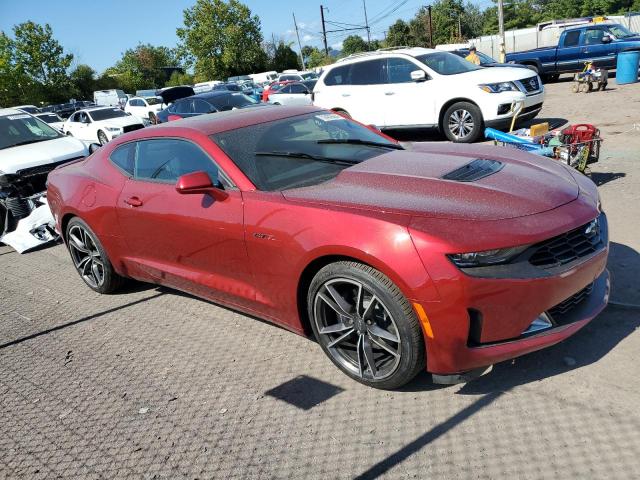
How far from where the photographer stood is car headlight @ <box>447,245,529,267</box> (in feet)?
8.29

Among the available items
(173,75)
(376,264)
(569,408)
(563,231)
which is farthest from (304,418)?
(173,75)

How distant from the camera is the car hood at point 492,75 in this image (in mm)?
9633

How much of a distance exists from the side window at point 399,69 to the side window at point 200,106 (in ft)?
19.2

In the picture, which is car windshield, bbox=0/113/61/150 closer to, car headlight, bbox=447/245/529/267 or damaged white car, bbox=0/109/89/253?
damaged white car, bbox=0/109/89/253

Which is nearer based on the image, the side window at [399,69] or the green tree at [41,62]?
the side window at [399,69]

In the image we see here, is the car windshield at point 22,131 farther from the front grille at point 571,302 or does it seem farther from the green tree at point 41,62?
the green tree at point 41,62

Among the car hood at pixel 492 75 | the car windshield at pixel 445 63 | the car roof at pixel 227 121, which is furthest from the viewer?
Answer: the car windshield at pixel 445 63

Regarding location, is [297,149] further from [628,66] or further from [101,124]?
[101,124]

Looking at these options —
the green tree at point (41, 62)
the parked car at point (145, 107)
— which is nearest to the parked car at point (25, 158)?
the parked car at point (145, 107)

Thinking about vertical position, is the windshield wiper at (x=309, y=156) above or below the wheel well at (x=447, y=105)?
above

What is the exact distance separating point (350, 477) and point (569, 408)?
1.15 meters

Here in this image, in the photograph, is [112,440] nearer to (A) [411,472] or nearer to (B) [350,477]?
(B) [350,477]

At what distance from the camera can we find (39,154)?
823 centimetres

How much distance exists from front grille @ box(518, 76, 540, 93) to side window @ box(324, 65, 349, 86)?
11.7ft
